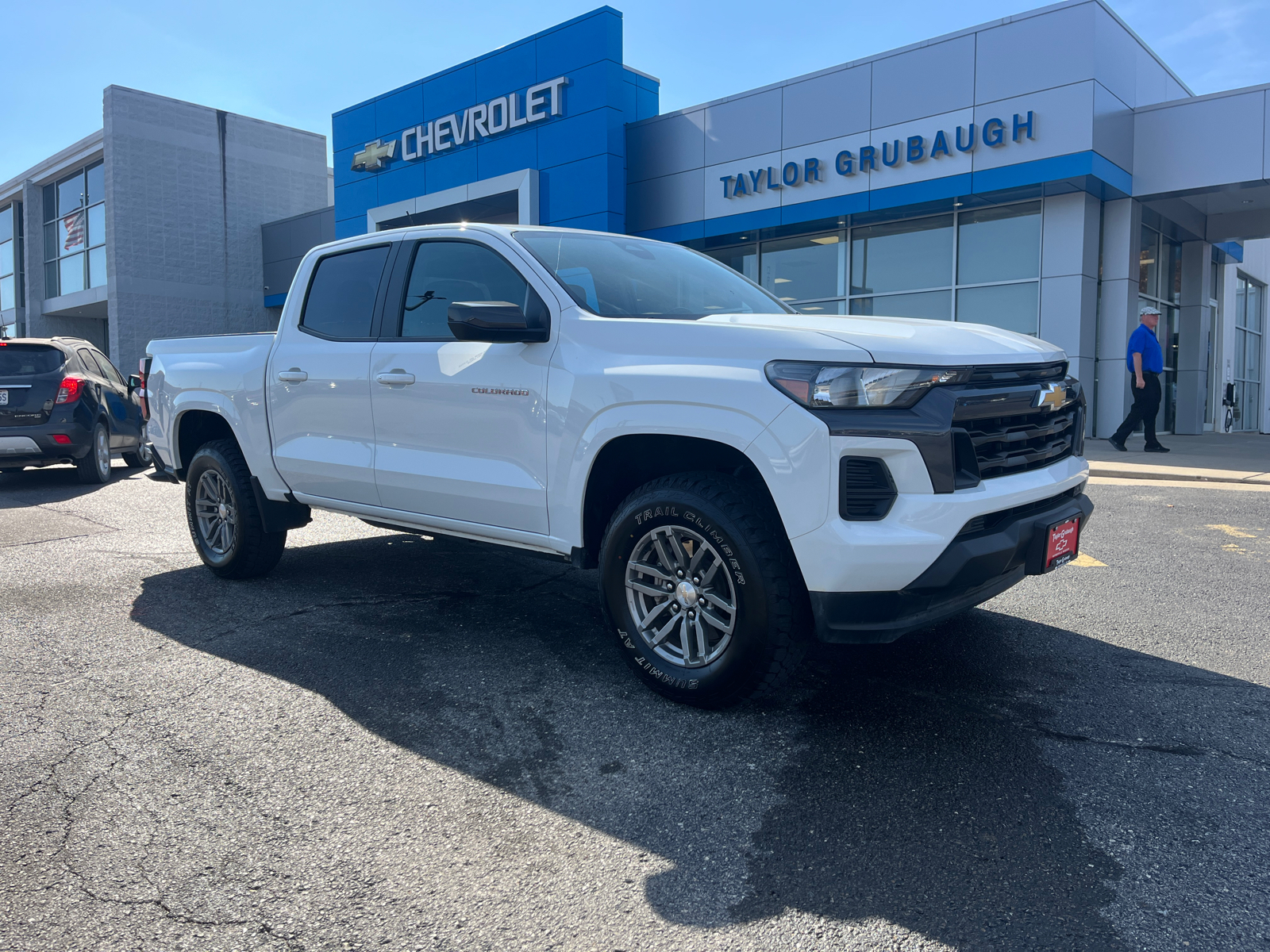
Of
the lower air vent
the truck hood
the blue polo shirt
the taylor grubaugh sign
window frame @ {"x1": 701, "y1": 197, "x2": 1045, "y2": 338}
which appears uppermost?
the taylor grubaugh sign

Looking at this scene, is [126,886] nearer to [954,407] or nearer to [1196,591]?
[954,407]

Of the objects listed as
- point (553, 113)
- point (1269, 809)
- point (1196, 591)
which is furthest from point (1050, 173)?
point (1269, 809)

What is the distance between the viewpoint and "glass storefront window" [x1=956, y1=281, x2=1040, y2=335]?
15.9 meters

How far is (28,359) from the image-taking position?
10.3m

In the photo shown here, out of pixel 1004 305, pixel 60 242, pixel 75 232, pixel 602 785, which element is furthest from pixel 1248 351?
pixel 60 242

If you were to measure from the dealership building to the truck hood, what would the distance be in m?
12.6

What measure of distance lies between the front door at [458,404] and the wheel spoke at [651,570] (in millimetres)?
496

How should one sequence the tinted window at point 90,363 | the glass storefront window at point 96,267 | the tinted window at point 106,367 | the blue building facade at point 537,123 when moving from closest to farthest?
the tinted window at point 90,363 → the tinted window at point 106,367 → the blue building facade at point 537,123 → the glass storefront window at point 96,267

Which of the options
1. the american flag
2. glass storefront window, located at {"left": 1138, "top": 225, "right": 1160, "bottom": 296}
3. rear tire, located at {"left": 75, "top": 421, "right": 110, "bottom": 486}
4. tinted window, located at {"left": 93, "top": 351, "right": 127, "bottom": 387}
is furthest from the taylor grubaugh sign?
the american flag

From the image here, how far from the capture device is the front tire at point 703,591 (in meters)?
3.14

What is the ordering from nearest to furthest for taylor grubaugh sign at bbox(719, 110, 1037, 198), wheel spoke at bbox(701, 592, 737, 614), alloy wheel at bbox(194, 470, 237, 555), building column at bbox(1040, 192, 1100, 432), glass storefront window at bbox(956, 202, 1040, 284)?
wheel spoke at bbox(701, 592, 737, 614) → alloy wheel at bbox(194, 470, 237, 555) → taylor grubaugh sign at bbox(719, 110, 1037, 198) → building column at bbox(1040, 192, 1100, 432) → glass storefront window at bbox(956, 202, 1040, 284)

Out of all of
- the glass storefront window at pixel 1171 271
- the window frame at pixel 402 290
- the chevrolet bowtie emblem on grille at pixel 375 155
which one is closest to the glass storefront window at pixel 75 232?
the chevrolet bowtie emblem on grille at pixel 375 155

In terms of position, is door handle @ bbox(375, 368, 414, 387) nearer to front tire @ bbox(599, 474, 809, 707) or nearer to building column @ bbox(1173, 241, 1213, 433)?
front tire @ bbox(599, 474, 809, 707)

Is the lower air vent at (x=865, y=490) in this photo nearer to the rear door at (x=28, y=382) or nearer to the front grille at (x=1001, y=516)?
the front grille at (x=1001, y=516)
